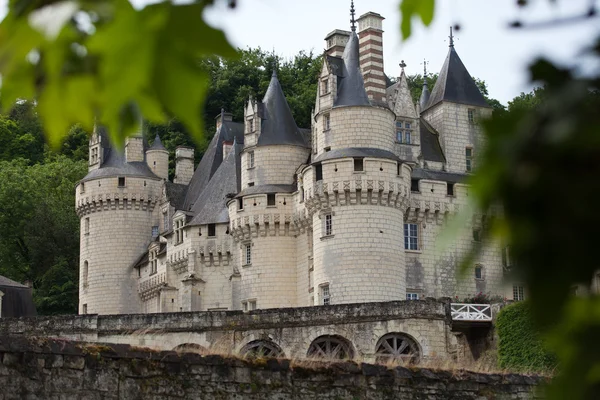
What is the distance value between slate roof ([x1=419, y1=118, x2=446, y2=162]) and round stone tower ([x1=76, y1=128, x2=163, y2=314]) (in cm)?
1262

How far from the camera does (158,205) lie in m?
53.5

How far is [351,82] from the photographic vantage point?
42.9m

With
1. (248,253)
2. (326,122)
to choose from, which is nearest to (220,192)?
(248,253)

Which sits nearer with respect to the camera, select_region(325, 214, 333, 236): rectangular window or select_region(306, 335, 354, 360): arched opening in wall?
select_region(306, 335, 354, 360): arched opening in wall

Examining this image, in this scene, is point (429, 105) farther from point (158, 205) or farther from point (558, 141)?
point (558, 141)

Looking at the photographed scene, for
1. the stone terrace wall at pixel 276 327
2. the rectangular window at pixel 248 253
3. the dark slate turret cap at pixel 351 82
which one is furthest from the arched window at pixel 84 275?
the stone terrace wall at pixel 276 327

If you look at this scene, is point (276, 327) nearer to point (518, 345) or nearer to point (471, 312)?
point (471, 312)

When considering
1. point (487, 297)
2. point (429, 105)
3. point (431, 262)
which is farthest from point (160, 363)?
point (429, 105)

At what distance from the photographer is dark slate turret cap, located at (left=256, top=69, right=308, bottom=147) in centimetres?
4597

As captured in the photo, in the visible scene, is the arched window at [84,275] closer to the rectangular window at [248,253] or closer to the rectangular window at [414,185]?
the rectangular window at [248,253]

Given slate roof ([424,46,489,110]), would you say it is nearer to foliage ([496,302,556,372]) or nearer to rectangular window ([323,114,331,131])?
rectangular window ([323,114,331,131])

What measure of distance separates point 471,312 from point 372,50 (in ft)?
39.4

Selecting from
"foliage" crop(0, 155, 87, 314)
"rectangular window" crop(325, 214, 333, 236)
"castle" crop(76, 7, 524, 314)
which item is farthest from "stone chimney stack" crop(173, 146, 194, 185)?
"rectangular window" crop(325, 214, 333, 236)

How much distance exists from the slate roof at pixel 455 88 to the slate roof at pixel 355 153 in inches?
244
